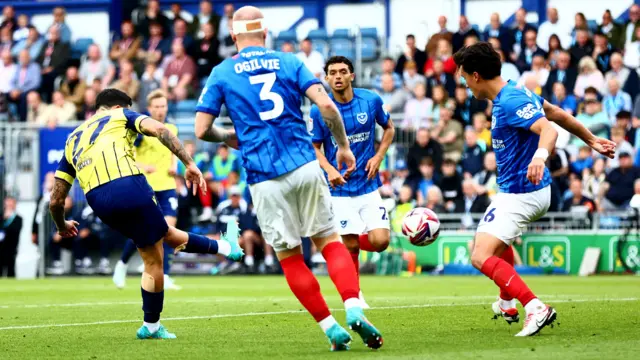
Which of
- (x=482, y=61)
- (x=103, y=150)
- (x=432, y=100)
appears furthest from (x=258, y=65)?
(x=432, y=100)

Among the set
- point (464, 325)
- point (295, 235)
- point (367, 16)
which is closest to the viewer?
point (295, 235)

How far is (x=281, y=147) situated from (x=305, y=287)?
940mm

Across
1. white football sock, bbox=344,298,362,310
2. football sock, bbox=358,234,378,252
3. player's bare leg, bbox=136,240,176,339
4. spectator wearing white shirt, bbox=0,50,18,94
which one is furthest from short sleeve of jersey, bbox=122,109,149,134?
spectator wearing white shirt, bbox=0,50,18,94

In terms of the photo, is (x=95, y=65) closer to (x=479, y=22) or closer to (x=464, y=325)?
(x=479, y=22)

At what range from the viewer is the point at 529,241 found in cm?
2228

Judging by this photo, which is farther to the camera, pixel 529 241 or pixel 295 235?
pixel 529 241

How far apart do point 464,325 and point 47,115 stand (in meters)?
19.5

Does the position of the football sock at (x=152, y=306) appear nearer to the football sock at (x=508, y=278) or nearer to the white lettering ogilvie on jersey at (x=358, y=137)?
the football sock at (x=508, y=278)

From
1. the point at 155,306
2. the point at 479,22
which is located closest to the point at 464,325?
the point at 155,306

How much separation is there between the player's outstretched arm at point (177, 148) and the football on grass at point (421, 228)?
3413 millimetres

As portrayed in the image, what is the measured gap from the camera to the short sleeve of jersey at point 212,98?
8.09m

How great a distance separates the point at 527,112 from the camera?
29.2 ft

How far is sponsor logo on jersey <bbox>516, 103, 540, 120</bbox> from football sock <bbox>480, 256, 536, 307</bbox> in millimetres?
1109

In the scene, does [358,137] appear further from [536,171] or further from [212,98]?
[212,98]
